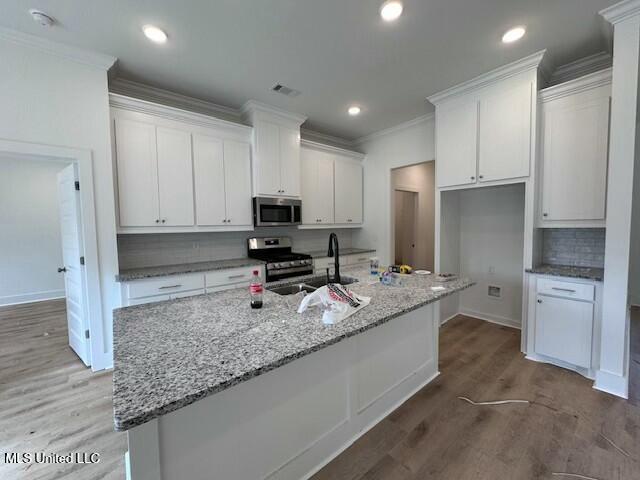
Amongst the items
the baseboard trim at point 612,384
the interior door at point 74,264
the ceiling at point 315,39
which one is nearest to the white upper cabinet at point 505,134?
the ceiling at point 315,39

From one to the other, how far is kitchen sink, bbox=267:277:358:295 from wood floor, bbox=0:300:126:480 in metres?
1.37

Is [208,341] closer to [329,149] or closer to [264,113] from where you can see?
[264,113]

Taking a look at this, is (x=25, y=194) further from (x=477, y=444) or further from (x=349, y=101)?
(x=477, y=444)

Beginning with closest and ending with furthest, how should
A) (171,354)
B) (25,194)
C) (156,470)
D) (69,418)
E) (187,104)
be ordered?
(156,470) < (171,354) < (69,418) < (187,104) < (25,194)

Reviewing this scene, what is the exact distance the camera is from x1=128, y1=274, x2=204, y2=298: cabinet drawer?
254cm

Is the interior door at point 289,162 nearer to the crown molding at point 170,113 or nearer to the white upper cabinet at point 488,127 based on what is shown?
the crown molding at point 170,113

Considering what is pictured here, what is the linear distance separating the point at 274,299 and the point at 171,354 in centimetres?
78

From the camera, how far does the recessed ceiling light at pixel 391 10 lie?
1837mm

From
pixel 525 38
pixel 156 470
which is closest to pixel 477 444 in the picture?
pixel 156 470

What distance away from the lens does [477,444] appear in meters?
1.66

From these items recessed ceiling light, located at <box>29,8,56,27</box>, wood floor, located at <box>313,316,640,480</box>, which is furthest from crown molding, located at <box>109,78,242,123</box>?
wood floor, located at <box>313,316,640,480</box>

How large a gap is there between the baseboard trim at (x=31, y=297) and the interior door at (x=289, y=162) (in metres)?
5.02

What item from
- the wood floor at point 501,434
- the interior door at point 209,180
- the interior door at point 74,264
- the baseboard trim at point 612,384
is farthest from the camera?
the interior door at point 209,180

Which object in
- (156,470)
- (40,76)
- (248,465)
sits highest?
(40,76)
